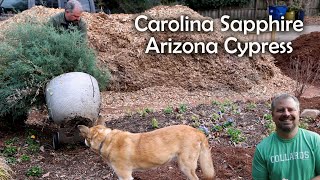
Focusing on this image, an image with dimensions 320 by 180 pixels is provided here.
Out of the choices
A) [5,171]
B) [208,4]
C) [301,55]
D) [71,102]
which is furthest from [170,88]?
[208,4]

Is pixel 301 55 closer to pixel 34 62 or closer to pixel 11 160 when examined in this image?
pixel 34 62

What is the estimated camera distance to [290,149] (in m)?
3.61

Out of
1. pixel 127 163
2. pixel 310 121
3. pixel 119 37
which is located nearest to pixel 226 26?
pixel 119 37

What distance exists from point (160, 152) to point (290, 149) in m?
1.80

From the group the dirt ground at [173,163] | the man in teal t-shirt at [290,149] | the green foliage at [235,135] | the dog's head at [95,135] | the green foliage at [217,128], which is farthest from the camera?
the green foliage at [217,128]

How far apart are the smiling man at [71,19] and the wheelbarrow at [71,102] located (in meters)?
1.26

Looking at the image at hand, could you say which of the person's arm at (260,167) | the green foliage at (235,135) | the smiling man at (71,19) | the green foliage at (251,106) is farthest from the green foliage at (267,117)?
the person's arm at (260,167)

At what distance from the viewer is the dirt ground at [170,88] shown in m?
7.43

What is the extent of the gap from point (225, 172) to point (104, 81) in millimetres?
3015

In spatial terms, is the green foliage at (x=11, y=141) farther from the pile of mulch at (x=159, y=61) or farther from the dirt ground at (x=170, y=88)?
the pile of mulch at (x=159, y=61)

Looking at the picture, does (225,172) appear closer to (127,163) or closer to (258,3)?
(127,163)

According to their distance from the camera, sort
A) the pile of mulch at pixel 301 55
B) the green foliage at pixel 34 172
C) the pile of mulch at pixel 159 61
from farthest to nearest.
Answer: the pile of mulch at pixel 301 55
the pile of mulch at pixel 159 61
the green foliage at pixel 34 172

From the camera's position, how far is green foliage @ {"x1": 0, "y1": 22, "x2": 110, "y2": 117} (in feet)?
23.8

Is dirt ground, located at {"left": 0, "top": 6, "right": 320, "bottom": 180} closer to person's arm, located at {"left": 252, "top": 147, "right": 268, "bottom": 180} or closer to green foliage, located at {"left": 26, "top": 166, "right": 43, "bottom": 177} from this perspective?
green foliage, located at {"left": 26, "top": 166, "right": 43, "bottom": 177}
